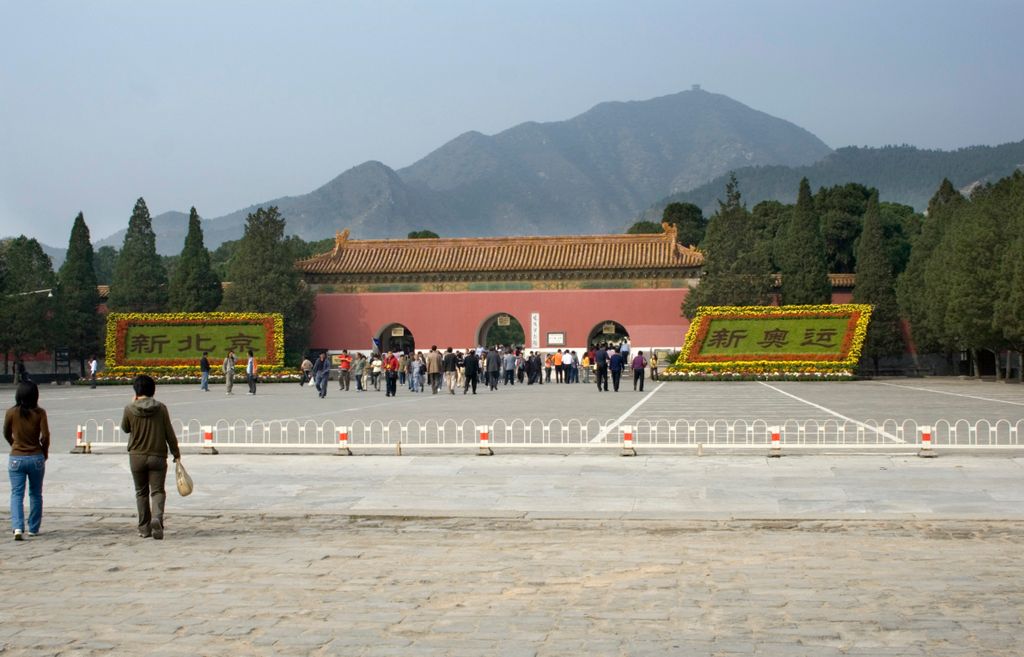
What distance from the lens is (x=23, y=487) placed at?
8688mm

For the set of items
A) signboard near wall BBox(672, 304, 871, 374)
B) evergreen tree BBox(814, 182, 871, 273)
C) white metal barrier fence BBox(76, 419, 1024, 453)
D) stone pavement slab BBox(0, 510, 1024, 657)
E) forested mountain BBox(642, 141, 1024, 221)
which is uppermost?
forested mountain BBox(642, 141, 1024, 221)

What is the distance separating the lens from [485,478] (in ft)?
38.2

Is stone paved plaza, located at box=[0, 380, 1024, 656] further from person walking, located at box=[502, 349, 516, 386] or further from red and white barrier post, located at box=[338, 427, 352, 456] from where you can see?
person walking, located at box=[502, 349, 516, 386]

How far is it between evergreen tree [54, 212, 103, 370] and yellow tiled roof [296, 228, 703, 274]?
9.38 metres

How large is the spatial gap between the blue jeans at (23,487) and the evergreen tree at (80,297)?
44.4 metres

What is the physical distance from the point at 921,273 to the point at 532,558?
4447 centimetres

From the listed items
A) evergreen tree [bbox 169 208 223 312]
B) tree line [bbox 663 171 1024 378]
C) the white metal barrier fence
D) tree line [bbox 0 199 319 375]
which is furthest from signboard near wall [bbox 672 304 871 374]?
the white metal barrier fence

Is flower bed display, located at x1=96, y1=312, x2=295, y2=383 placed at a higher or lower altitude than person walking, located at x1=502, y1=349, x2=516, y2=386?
higher

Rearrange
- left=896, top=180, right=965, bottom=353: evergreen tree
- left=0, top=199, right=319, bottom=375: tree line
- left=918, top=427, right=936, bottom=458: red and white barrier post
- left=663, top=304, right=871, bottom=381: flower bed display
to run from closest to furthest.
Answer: left=918, top=427, right=936, bottom=458: red and white barrier post
left=663, top=304, right=871, bottom=381: flower bed display
left=896, top=180, right=965, bottom=353: evergreen tree
left=0, top=199, right=319, bottom=375: tree line

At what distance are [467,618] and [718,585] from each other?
5.18ft

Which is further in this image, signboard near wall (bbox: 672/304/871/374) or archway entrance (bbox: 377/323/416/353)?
archway entrance (bbox: 377/323/416/353)

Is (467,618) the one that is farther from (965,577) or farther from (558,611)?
(965,577)

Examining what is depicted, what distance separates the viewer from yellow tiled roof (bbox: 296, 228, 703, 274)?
5053cm

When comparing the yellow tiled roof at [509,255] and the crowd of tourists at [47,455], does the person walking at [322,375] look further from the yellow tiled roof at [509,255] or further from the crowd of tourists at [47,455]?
the yellow tiled roof at [509,255]
